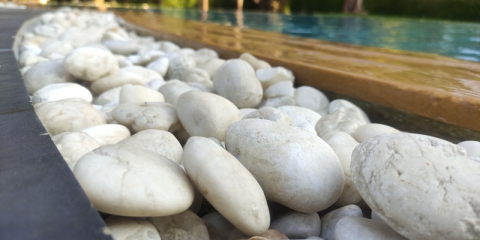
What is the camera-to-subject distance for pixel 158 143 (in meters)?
1.66

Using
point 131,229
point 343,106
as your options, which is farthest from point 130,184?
point 343,106

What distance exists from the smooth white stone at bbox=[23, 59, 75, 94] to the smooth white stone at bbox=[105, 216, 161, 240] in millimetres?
1823

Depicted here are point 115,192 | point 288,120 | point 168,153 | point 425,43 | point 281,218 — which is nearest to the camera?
point 115,192

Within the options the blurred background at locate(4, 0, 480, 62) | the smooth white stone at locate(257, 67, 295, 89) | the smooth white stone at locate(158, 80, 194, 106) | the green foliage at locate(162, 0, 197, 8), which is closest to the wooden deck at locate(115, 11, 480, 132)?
the smooth white stone at locate(257, 67, 295, 89)

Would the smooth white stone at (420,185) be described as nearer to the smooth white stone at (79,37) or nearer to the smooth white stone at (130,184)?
the smooth white stone at (130,184)

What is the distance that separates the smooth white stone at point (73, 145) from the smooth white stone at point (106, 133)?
20 cm

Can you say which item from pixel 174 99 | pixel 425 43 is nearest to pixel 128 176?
pixel 174 99

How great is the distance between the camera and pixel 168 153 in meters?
1.65

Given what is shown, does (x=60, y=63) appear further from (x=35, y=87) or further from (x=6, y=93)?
(x=6, y=93)

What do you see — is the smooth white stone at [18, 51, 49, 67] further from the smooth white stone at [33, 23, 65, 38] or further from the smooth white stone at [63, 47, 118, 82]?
the smooth white stone at [33, 23, 65, 38]

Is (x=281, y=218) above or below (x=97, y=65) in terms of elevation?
A: below

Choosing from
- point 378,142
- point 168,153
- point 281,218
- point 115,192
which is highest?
point 378,142

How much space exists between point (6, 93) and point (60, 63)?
3.75 ft

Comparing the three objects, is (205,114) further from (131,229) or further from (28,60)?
(28,60)
